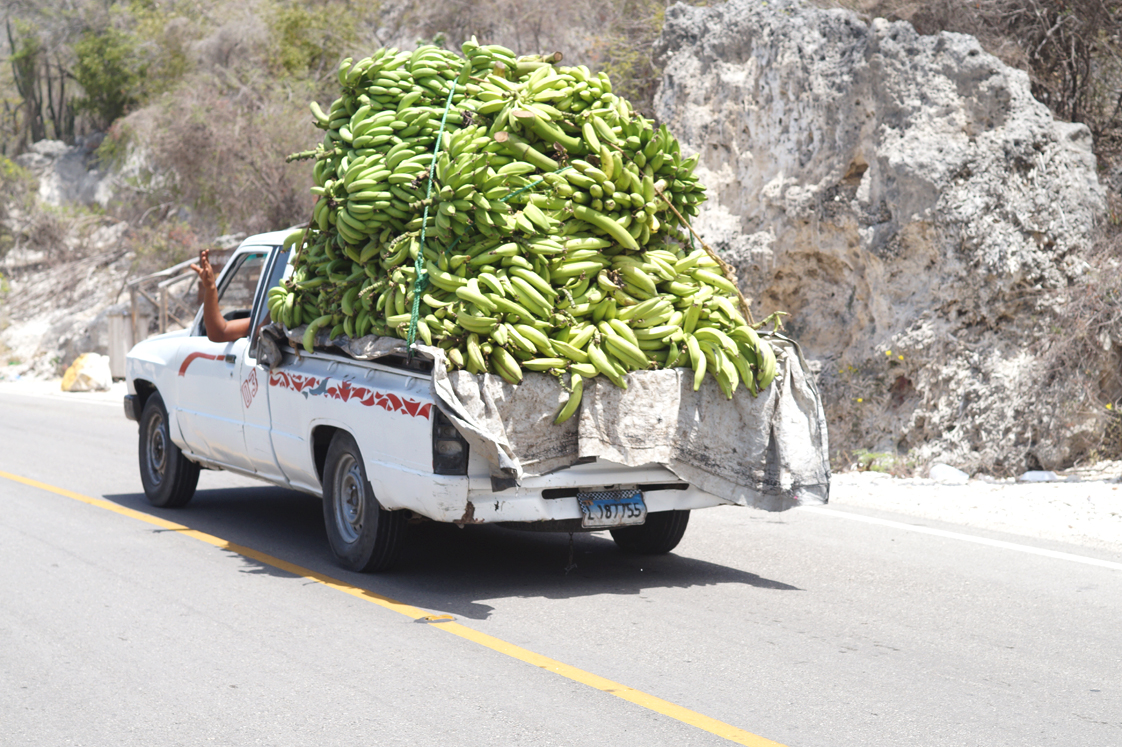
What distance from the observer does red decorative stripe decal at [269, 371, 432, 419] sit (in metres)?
6.07

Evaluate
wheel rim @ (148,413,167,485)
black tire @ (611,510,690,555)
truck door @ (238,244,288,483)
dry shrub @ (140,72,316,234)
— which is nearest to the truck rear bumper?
black tire @ (611,510,690,555)

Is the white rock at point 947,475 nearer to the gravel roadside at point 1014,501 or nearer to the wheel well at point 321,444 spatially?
the gravel roadside at point 1014,501

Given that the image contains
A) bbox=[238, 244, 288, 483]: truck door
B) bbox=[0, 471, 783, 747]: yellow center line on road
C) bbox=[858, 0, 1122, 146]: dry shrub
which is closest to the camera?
bbox=[0, 471, 783, 747]: yellow center line on road

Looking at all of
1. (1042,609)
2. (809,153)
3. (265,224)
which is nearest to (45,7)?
(265,224)

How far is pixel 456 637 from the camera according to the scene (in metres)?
5.56

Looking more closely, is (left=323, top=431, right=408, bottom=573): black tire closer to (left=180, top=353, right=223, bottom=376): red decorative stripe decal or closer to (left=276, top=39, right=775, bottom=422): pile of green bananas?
(left=276, top=39, right=775, bottom=422): pile of green bananas

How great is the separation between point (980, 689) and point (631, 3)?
58.7ft

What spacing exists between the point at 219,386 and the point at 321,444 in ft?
4.55

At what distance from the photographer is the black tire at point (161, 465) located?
912cm

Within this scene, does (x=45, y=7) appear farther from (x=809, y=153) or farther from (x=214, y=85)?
(x=809, y=153)

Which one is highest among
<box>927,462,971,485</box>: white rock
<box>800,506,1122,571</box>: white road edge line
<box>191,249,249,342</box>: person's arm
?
<box>191,249,249,342</box>: person's arm

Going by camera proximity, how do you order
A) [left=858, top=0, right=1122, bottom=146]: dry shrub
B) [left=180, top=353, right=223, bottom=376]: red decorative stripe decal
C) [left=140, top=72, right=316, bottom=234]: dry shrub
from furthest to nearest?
[left=140, top=72, right=316, bottom=234]: dry shrub < [left=858, top=0, right=1122, bottom=146]: dry shrub < [left=180, top=353, right=223, bottom=376]: red decorative stripe decal

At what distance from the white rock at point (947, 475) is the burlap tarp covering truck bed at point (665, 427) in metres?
4.29

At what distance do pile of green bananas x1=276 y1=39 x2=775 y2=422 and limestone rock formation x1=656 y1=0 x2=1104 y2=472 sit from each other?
5.23 meters
